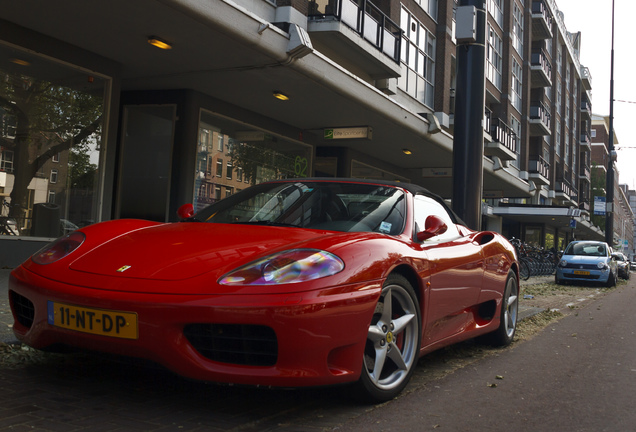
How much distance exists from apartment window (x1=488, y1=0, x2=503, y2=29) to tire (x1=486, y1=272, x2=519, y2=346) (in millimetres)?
28694

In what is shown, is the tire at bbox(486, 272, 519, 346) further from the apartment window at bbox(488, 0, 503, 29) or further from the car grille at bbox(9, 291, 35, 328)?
the apartment window at bbox(488, 0, 503, 29)

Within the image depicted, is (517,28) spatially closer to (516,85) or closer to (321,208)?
(516,85)

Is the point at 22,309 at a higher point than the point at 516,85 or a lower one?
lower

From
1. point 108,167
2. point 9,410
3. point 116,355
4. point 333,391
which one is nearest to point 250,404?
point 333,391

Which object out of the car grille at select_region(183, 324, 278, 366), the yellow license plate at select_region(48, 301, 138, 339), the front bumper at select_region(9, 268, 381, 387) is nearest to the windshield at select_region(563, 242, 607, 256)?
the front bumper at select_region(9, 268, 381, 387)

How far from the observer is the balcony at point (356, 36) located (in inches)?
560

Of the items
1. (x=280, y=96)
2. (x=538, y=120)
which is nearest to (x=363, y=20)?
(x=280, y=96)

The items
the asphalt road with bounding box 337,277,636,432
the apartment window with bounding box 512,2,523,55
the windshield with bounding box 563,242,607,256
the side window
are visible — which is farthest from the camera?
the apartment window with bounding box 512,2,523,55

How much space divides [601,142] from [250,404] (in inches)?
4137

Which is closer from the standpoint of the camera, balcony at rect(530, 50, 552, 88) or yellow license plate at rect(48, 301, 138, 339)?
yellow license plate at rect(48, 301, 138, 339)

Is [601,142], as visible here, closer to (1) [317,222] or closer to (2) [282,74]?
(2) [282,74]

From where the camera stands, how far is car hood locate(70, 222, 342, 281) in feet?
9.89

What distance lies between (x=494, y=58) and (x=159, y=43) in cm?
2651

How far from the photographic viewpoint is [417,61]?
21750 millimetres
